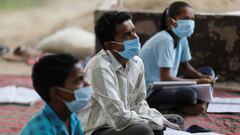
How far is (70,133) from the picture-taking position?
2.46 metres

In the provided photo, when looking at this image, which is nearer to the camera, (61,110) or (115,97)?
(61,110)

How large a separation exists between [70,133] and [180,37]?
1.91m

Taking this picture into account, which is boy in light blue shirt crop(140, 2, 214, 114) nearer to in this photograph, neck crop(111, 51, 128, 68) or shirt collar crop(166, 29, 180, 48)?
shirt collar crop(166, 29, 180, 48)

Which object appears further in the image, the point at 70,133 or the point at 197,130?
the point at 197,130

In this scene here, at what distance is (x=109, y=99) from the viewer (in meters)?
2.90

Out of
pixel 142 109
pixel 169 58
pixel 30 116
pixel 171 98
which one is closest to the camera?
pixel 142 109

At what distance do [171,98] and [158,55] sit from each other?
1.17 ft

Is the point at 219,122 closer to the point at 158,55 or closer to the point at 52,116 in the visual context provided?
the point at 158,55

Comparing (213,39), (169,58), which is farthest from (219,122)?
(213,39)

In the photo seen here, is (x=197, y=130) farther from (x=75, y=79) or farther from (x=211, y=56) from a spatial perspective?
(x=211, y=56)

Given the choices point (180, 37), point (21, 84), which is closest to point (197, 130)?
point (180, 37)

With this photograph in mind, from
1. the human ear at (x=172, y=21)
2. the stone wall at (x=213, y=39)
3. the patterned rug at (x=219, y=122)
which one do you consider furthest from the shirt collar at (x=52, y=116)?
the stone wall at (x=213, y=39)

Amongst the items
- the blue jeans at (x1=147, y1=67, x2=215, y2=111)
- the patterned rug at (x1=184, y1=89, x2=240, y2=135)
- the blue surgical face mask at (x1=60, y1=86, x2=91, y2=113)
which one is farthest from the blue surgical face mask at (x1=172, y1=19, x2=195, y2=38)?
the blue surgical face mask at (x1=60, y1=86, x2=91, y2=113)

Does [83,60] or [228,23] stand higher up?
[228,23]
